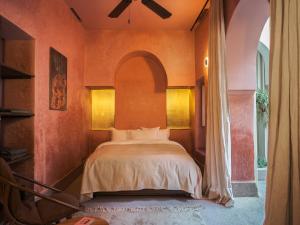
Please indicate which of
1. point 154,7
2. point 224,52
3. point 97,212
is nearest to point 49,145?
point 97,212

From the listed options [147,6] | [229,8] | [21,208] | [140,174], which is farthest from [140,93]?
[21,208]

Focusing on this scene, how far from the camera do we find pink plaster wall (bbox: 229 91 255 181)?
124 inches

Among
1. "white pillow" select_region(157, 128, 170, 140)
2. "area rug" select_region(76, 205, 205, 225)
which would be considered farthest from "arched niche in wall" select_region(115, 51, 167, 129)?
"area rug" select_region(76, 205, 205, 225)

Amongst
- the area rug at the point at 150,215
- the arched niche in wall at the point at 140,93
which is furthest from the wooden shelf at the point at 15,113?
the arched niche in wall at the point at 140,93

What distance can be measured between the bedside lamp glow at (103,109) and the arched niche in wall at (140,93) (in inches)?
5.0

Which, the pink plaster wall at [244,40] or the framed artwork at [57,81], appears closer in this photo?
the pink plaster wall at [244,40]

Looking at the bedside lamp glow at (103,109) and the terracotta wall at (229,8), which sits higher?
the terracotta wall at (229,8)

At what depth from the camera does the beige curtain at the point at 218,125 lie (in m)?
2.80

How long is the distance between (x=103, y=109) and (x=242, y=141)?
130 inches

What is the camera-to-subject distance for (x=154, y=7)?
121 inches

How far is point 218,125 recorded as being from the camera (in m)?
2.89

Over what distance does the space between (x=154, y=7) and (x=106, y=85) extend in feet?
7.59

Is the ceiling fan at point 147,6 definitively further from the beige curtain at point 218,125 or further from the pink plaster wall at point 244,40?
the pink plaster wall at point 244,40

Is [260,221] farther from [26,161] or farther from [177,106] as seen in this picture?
[177,106]
